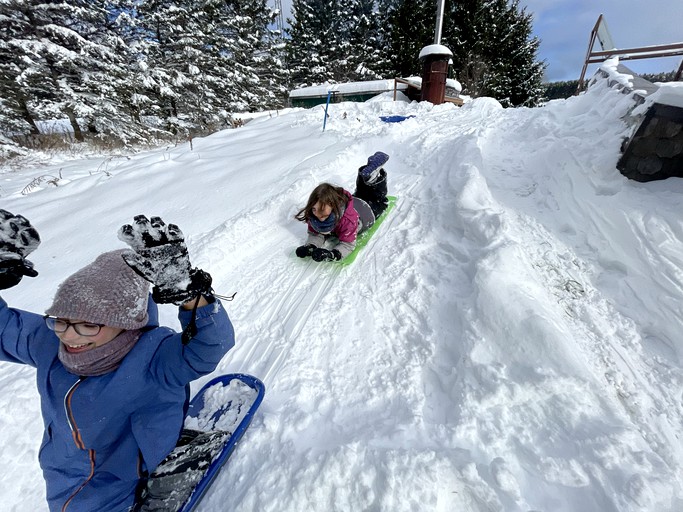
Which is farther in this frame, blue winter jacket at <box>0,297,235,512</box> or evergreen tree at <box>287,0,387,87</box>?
evergreen tree at <box>287,0,387,87</box>

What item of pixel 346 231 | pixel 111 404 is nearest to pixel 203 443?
pixel 111 404

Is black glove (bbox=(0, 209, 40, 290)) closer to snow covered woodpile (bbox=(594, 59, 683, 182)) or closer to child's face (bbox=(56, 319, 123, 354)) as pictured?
child's face (bbox=(56, 319, 123, 354))

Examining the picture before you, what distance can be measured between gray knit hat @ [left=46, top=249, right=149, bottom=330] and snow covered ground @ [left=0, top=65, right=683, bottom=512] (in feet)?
3.39

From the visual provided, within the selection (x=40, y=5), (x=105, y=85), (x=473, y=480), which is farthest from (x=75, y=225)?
(x=40, y=5)

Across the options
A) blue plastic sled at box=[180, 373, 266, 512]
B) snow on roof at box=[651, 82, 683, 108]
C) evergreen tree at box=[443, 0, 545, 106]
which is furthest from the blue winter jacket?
evergreen tree at box=[443, 0, 545, 106]

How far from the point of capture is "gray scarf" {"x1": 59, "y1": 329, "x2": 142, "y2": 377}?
1.22 metres

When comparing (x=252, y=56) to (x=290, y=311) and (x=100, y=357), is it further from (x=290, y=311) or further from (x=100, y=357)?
(x=100, y=357)

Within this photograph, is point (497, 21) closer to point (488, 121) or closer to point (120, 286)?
point (488, 121)

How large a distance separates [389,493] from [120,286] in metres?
1.46

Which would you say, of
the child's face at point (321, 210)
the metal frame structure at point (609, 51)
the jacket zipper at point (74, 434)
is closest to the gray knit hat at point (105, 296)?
the jacket zipper at point (74, 434)

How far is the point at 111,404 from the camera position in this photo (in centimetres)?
130

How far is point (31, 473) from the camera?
1.75 metres

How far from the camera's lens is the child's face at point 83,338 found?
1.18m

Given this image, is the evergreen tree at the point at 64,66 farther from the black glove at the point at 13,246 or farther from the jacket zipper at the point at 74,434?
the jacket zipper at the point at 74,434
